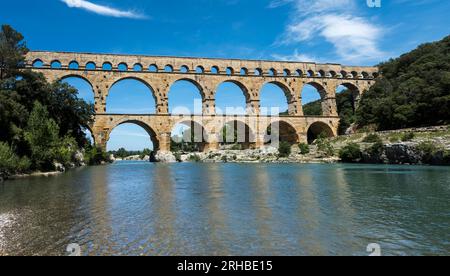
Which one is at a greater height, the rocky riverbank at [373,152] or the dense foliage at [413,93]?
the dense foliage at [413,93]

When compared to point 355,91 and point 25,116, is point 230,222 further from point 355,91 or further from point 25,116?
point 355,91

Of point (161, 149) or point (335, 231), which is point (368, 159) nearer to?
point (161, 149)

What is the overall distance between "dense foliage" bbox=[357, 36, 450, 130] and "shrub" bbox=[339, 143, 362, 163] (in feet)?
22.0

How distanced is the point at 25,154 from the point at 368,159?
25.6 metres

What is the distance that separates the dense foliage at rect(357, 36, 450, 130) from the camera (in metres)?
29.9

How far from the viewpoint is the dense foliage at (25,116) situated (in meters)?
19.3

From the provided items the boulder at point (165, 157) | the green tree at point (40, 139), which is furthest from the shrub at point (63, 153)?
the boulder at point (165, 157)

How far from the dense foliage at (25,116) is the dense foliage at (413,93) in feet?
99.1

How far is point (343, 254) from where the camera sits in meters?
4.96

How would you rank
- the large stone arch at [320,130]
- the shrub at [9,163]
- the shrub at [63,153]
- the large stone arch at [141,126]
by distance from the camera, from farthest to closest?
the large stone arch at [320,130] < the large stone arch at [141,126] < the shrub at [63,153] < the shrub at [9,163]

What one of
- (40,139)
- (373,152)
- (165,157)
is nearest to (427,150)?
(373,152)

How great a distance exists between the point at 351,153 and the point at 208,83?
19464mm

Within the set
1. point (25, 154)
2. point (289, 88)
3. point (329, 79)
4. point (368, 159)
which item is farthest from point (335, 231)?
point (329, 79)

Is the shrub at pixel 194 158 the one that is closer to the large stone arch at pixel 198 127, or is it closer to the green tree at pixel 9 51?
the large stone arch at pixel 198 127
